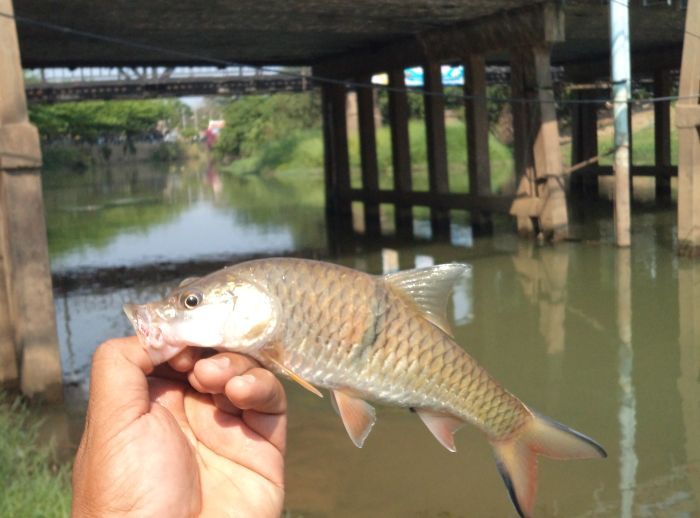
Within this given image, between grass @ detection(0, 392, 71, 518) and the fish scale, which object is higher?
the fish scale

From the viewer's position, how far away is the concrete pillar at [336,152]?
21809 millimetres

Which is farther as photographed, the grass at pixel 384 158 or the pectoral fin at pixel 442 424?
the grass at pixel 384 158

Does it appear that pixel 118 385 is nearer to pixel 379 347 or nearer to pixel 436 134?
pixel 379 347

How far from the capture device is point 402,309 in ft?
7.33

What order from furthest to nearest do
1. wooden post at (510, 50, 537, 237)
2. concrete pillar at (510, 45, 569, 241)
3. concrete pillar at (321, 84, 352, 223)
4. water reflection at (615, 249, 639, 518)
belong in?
concrete pillar at (321, 84, 352, 223)
wooden post at (510, 50, 537, 237)
concrete pillar at (510, 45, 569, 241)
water reflection at (615, 249, 639, 518)

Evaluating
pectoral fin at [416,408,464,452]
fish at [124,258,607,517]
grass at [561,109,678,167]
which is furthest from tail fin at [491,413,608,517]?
grass at [561,109,678,167]

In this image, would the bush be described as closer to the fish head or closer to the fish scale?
the fish scale

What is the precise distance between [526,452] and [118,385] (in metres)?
0.99

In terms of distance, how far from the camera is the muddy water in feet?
18.5

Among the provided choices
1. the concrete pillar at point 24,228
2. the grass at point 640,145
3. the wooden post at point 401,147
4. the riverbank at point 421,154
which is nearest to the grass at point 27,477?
the concrete pillar at point 24,228

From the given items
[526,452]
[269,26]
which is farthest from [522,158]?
[526,452]

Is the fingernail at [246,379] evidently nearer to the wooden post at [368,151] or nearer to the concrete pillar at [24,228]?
the concrete pillar at [24,228]

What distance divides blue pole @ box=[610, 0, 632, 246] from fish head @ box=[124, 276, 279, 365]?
11.6 m

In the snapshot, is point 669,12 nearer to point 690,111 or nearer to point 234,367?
point 690,111
